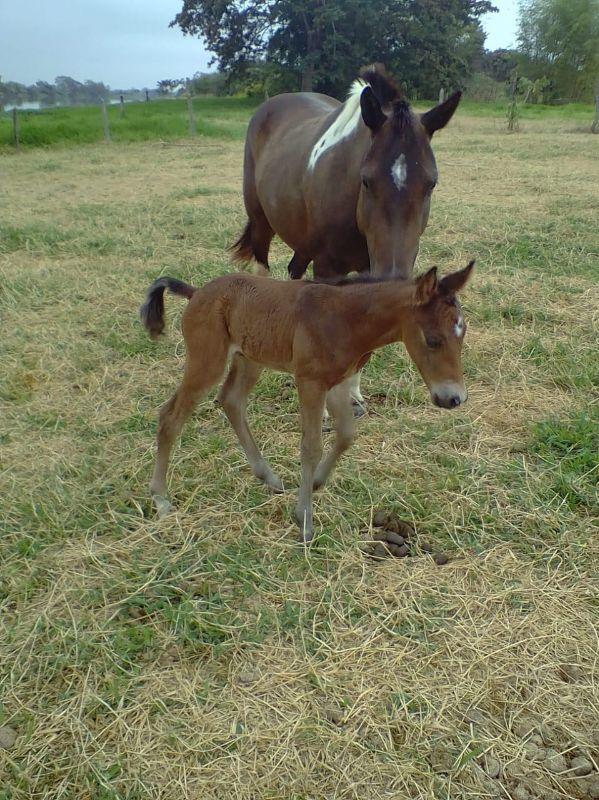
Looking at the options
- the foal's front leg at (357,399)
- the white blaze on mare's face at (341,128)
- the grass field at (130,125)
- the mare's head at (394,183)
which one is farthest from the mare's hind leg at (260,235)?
the grass field at (130,125)

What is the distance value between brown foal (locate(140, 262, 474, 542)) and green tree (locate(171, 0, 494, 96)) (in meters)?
27.4

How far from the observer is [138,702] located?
69.6 inches

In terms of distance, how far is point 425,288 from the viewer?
6.58 feet

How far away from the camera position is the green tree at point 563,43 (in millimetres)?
33406

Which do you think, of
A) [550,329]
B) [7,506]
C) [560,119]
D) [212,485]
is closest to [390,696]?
[212,485]

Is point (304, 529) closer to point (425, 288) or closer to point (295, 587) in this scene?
point (295, 587)

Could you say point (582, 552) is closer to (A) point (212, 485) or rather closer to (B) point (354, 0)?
(A) point (212, 485)

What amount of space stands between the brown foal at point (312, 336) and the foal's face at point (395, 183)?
54cm

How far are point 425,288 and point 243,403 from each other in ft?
3.56

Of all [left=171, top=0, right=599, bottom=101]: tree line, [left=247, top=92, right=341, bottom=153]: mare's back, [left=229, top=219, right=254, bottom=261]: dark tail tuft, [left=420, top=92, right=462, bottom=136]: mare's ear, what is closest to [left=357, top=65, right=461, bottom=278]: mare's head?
[left=420, top=92, right=462, bottom=136]: mare's ear

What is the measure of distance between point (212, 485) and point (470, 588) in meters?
1.18

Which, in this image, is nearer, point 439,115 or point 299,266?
point 439,115

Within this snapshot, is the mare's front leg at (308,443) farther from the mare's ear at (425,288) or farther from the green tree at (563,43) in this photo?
the green tree at (563,43)

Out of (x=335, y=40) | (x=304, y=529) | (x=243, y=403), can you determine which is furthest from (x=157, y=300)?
(x=335, y=40)
